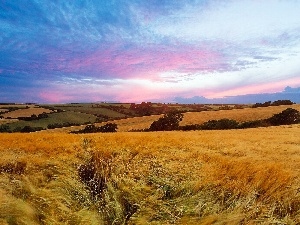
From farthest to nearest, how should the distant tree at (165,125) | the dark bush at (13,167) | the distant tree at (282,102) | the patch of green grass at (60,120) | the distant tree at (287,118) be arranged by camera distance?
the patch of green grass at (60,120), the distant tree at (282,102), the distant tree at (165,125), the distant tree at (287,118), the dark bush at (13,167)

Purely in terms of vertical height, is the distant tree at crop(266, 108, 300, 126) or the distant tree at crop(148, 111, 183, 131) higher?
the distant tree at crop(266, 108, 300, 126)

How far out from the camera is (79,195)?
18.1ft

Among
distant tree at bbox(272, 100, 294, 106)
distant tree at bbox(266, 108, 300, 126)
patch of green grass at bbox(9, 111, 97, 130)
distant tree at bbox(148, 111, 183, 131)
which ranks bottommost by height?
patch of green grass at bbox(9, 111, 97, 130)

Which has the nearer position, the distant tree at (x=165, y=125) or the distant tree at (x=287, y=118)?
the distant tree at (x=287, y=118)

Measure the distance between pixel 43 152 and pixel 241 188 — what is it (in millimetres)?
5597

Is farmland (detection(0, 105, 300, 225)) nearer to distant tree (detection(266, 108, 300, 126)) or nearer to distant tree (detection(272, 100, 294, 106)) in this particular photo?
distant tree (detection(266, 108, 300, 126))

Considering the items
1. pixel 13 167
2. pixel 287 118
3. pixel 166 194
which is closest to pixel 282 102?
pixel 287 118

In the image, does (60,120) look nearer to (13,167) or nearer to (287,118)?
(287,118)

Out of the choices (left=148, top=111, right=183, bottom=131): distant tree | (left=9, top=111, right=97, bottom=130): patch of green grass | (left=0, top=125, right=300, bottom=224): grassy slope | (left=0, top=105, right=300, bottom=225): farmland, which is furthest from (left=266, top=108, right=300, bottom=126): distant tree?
(left=9, top=111, right=97, bottom=130): patch of green grass

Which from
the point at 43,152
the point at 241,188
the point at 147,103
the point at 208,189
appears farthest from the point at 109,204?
the point at 147,103

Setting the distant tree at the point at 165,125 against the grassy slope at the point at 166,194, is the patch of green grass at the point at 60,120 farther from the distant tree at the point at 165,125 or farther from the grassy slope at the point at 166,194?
the grassy slope at the point at 166,194

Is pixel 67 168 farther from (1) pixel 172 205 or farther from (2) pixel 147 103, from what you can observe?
(2) pixel 147 103

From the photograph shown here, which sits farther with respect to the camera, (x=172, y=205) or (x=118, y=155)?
(x=118, y=155)

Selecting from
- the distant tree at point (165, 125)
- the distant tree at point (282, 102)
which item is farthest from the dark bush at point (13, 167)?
the distant tree at point (282, 102)
